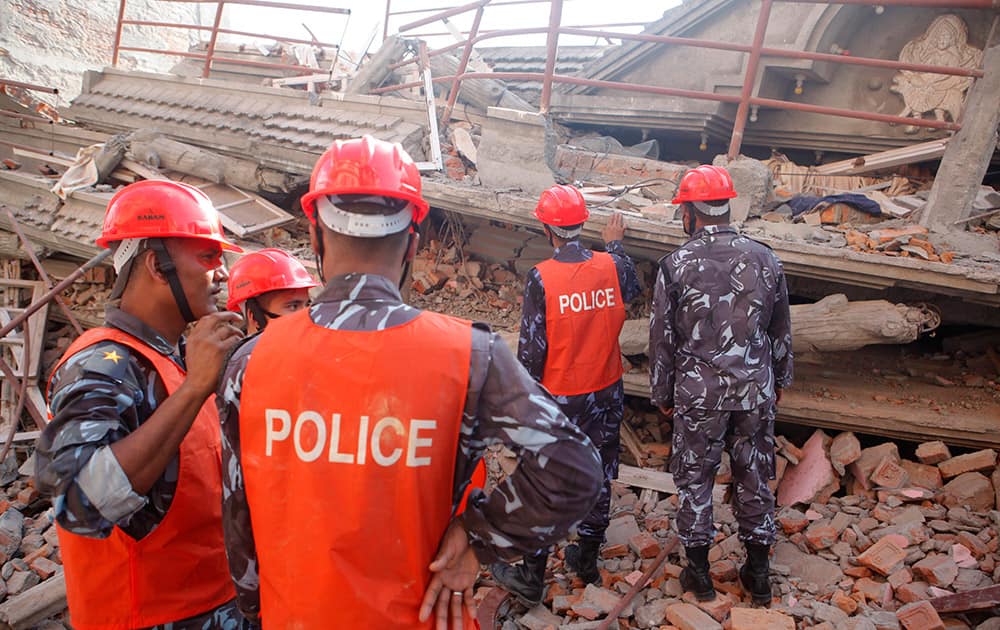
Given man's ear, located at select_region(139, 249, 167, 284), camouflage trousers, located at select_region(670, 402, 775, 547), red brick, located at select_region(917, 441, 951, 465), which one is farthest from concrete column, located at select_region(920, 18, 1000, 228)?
man's ear, located at select_region(139, 249, 167, 284)

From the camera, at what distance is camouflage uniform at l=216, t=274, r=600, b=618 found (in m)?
1.43

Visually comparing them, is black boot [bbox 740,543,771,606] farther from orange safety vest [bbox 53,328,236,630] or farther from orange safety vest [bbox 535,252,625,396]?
orange safety vest [bbox 53,328,236,630]

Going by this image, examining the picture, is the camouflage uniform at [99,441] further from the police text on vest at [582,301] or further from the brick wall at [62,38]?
the brick wall at [62,38]

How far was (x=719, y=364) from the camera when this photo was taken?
137 inches

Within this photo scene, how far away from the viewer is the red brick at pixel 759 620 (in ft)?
11.0

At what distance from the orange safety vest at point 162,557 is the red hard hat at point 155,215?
0.36m

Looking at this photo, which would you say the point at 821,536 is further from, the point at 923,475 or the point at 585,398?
the point at 585,398

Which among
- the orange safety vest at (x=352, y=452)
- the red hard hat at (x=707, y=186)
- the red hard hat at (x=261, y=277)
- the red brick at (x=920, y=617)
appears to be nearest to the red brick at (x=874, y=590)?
the red brick at (x=920, y=617)

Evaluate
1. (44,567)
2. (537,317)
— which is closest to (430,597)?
(537,317)

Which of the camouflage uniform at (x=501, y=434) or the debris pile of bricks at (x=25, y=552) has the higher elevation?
the camouflage uniform at (x=501, y=434)

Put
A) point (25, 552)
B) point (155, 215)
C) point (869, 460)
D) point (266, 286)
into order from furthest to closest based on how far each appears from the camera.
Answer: point (25, 552), point (869, 460), point (266, 286), point (155, 215)

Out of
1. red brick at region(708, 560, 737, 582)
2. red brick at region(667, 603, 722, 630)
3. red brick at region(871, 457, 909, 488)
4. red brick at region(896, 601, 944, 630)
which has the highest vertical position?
red brick at region(871, 457, 909, 488)

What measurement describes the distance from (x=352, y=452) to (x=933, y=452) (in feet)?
15.8

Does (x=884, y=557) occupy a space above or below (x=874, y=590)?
above
